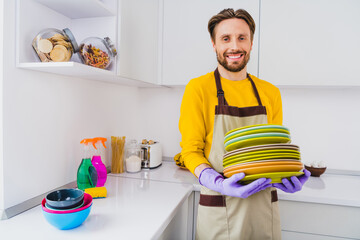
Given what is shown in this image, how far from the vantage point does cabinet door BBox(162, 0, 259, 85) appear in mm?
1700

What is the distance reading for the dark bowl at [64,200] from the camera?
2.92ft

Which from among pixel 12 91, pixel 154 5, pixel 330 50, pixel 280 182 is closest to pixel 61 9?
→ pixel 12 91

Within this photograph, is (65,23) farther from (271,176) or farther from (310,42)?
(310,42)

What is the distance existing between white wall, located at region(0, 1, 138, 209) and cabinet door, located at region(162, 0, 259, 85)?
49 cm

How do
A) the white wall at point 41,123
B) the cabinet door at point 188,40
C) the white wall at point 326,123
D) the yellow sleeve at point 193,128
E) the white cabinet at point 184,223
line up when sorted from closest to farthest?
1. the white wall at point 41,123
2. the yellow sleeve at point 193,128
3. the white cabinet at point 184,223
4. the cabinet door at point 188,40
5. the white wall at point 326,123

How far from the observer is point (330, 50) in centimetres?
155

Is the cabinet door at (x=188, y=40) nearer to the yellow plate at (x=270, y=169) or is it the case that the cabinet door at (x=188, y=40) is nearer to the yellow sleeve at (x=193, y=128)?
the yellow sleeve at (x=193, y=128)

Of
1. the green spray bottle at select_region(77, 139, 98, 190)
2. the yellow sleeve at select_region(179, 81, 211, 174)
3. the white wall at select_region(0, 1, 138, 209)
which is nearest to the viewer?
the white wall at select_region(0, 1, 138, 209)

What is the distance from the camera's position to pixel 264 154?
2.79 feet

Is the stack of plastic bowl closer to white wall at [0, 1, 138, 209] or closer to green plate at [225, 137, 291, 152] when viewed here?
white wall at [0, 1, 138, 209]

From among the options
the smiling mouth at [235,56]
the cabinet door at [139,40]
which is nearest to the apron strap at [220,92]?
the smiling mouth at [235,56]

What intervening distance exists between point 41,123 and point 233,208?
0.91 metres

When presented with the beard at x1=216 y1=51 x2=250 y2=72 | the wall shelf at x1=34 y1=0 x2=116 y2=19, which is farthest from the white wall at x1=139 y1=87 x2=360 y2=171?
the wall shelf at x1=34 y1=0 x2=116 y2=19

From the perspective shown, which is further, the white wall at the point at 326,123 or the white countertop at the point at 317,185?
the white wall at the point at 326,123
